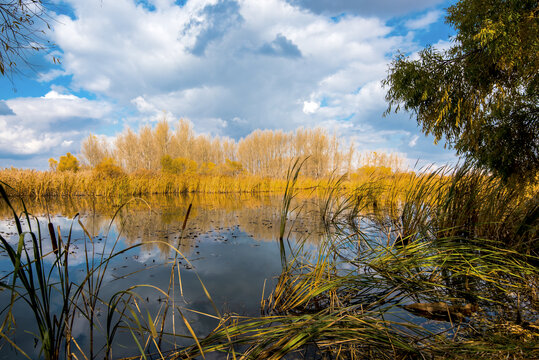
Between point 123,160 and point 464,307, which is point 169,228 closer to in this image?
point 464,307

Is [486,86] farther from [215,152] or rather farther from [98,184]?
[215,152]

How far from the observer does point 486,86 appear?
4.94 m

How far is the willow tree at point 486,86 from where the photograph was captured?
4.15 metres

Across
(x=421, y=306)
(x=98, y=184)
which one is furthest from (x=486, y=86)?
(x=98, y=184)

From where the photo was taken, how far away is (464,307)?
6.03ft

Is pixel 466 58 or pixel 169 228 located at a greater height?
pixel 466 58

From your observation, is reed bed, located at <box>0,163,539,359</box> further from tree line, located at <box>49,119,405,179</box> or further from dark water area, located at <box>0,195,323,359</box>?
tree line, located at <box>49,119,405,179</box>

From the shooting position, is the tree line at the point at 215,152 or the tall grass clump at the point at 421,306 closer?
the tall grass clump at the point at 421,306

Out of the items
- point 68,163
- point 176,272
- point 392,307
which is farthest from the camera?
point 68,163

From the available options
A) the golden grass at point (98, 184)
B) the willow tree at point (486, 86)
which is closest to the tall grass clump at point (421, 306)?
the willow tree at point (486, 86)

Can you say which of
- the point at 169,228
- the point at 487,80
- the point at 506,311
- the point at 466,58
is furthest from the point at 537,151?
the point at 169,228

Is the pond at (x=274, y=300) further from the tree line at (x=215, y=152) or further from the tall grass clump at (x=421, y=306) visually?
the tree line at (x=215, y=152)

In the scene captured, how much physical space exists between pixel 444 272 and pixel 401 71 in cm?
489

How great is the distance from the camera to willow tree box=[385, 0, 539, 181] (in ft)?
13.6
